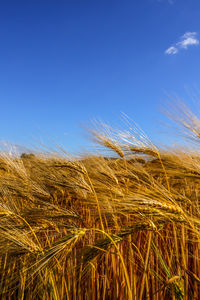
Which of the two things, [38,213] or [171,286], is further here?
[38,213]

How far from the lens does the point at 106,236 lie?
131cm

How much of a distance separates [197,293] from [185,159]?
0.77m

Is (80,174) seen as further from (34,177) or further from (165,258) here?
(165,258)

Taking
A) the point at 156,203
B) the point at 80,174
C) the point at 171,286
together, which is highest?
the point at 80,174

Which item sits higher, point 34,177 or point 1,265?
point 34,177

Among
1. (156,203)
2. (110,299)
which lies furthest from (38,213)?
(156,203)

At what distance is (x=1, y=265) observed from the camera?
64.5 inches

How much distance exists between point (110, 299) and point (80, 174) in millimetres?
857

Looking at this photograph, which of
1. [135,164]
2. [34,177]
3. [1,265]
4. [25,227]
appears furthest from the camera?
[34,177]

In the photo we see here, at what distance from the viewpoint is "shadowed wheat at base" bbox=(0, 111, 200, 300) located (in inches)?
49.5

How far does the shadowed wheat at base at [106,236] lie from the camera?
1.26m

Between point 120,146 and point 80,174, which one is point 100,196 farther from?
point 120,146

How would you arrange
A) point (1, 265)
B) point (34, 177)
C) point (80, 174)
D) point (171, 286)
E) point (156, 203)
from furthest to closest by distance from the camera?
point (34, 177), point (80, 174), point (1, 265), point (171, 286), point (156, 203)

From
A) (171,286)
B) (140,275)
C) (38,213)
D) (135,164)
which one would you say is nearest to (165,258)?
(140,275)
